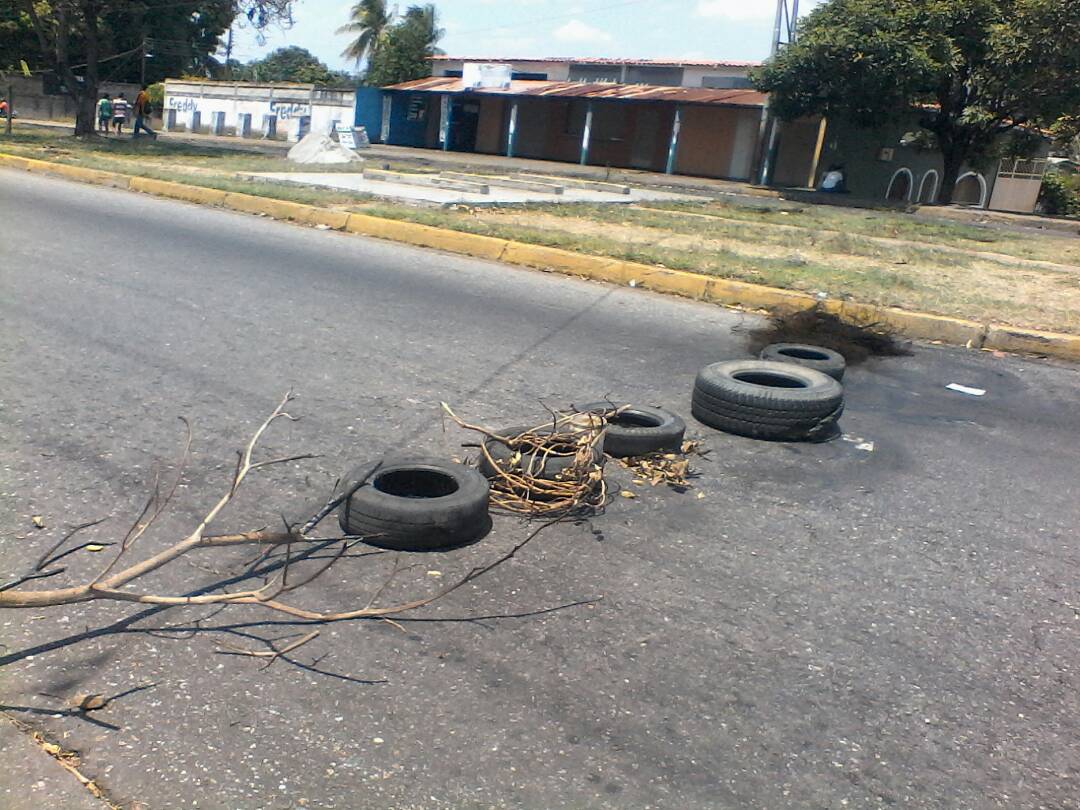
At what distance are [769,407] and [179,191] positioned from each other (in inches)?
485

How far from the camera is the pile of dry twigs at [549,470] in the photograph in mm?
4336

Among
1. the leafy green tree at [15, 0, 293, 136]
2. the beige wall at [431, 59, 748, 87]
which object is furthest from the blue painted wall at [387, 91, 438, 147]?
the leafy green tree at [15, 0, 293, 136]

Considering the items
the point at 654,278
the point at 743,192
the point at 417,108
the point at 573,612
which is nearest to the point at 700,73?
the point at 417,108

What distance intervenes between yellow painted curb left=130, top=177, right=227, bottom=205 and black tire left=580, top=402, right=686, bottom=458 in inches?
433

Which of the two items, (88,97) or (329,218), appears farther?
(88,97)

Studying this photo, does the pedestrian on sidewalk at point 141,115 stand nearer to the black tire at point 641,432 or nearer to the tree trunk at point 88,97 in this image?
the tree trunk at point 88,97

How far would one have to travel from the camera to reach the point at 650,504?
178 inches

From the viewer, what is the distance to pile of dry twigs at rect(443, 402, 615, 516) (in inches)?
171

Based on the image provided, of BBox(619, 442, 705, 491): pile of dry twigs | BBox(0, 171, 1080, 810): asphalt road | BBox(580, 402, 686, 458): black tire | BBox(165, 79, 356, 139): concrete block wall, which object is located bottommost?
BBox(0, 171, 1080, 810): asphalt road

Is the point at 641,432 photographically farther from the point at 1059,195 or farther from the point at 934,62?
the point at 1059,195

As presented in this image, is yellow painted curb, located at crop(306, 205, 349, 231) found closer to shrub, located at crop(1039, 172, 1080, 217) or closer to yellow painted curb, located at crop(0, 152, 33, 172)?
yellow painted curb, located at crop(0, 152, 33, 172)

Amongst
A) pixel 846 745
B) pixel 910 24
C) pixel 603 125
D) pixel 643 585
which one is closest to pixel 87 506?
pixel 643 585

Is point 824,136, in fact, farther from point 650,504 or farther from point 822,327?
point 650,504

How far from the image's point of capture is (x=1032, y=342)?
8195mm
